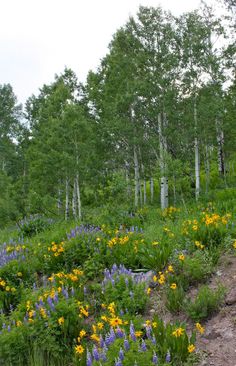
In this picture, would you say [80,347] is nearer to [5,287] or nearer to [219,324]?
[219,324]

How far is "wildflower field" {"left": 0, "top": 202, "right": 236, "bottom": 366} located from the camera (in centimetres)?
416

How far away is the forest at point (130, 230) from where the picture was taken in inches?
190

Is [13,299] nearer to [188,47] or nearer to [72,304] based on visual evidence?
[72,304]

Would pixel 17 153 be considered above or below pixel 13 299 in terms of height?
above

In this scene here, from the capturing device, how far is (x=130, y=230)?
8.42m

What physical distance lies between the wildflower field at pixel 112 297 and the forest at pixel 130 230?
2cm

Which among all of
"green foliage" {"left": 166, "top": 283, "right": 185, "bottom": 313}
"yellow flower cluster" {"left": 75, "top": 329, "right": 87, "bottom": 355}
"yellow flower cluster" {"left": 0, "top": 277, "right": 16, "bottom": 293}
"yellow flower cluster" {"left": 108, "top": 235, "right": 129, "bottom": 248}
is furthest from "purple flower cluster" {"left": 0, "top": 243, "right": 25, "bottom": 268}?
"green foliage" {"left": 166, "top": 283, "right": 185, "bottom": 313}

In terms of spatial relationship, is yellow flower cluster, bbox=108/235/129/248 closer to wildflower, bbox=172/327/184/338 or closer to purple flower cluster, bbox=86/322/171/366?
purple flower cluster, bbox=86/322/171/366

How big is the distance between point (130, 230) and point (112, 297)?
305 centimetres

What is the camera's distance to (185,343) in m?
4.11

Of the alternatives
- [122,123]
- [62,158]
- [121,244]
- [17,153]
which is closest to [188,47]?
[122,123]

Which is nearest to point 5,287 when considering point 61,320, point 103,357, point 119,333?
point 61,320

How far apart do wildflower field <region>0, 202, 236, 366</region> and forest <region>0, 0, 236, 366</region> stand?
0.02 meters

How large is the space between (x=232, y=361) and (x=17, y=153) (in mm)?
36947
